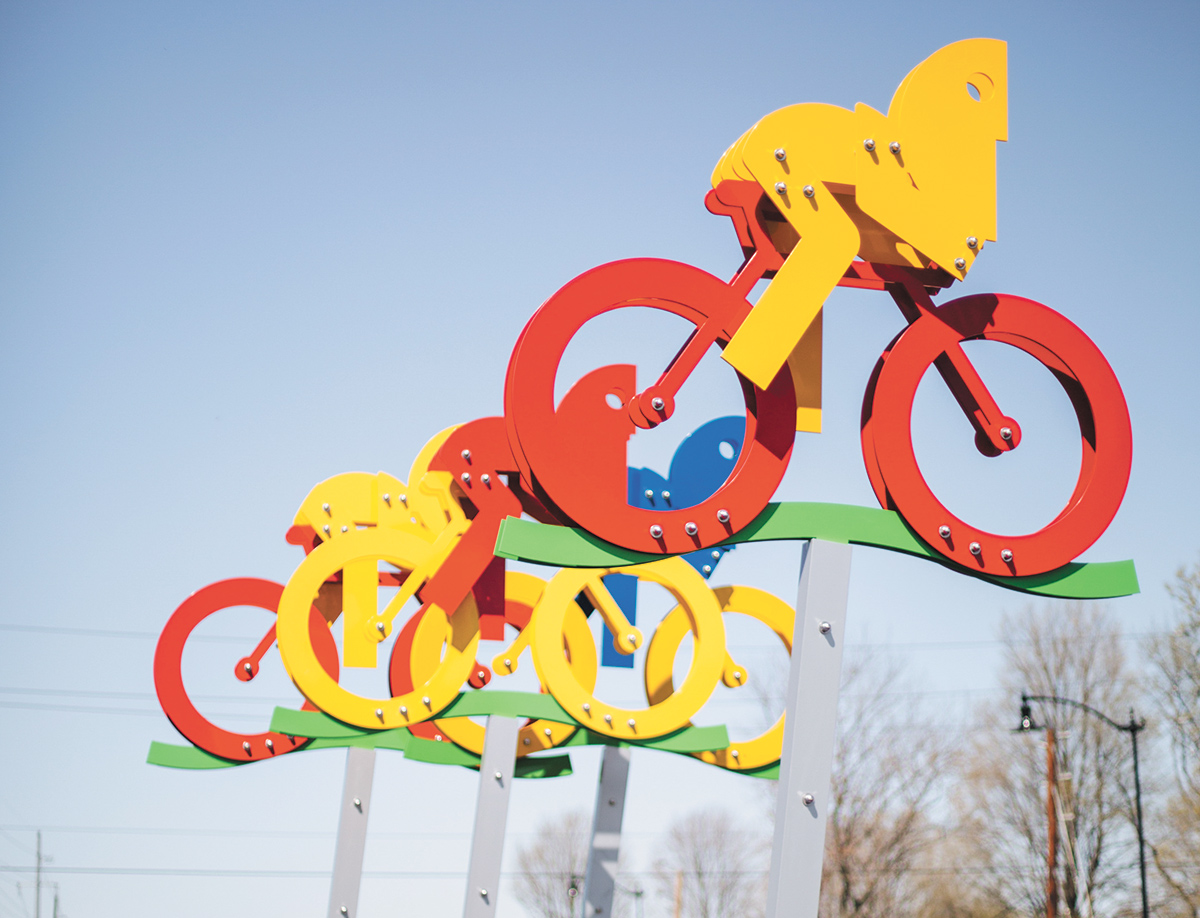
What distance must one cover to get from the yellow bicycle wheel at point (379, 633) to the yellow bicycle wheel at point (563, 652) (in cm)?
11

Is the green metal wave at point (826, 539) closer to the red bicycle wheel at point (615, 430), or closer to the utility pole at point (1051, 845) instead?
the red bicycle wheel at point (615, 430)

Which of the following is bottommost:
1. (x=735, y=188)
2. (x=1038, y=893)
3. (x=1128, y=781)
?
(x=1038, y=893)

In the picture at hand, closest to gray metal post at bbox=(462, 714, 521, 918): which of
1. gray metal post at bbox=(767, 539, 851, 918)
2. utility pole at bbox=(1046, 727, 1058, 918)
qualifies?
gray metal post at bbox=(767, 539, 851, 918)

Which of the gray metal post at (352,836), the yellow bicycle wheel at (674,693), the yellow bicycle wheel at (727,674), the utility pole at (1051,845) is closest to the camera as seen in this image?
the yellow bicycle wheel at (674,693)

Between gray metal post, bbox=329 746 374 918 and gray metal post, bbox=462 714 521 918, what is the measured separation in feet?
5.49

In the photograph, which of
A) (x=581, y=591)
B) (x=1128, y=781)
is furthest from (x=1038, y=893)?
(x=581, y=591)

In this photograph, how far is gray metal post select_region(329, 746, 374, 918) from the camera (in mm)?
12469

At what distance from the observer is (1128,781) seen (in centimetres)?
2894

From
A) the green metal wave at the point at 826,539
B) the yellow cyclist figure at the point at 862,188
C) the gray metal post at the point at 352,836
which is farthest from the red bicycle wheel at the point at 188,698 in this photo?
the yellow cyclist figure at the point at 862,188

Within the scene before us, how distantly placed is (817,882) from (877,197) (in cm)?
337

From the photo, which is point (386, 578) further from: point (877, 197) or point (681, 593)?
point (877, 197)

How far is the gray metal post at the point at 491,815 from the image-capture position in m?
11.2

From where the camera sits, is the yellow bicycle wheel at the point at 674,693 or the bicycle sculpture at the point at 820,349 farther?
the yellow bicycle wheel at the point at 674,693

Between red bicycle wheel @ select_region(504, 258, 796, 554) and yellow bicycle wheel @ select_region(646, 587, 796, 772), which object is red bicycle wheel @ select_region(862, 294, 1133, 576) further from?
yellow bicycle wheel @ select_region(646, 587, 796, 772)
